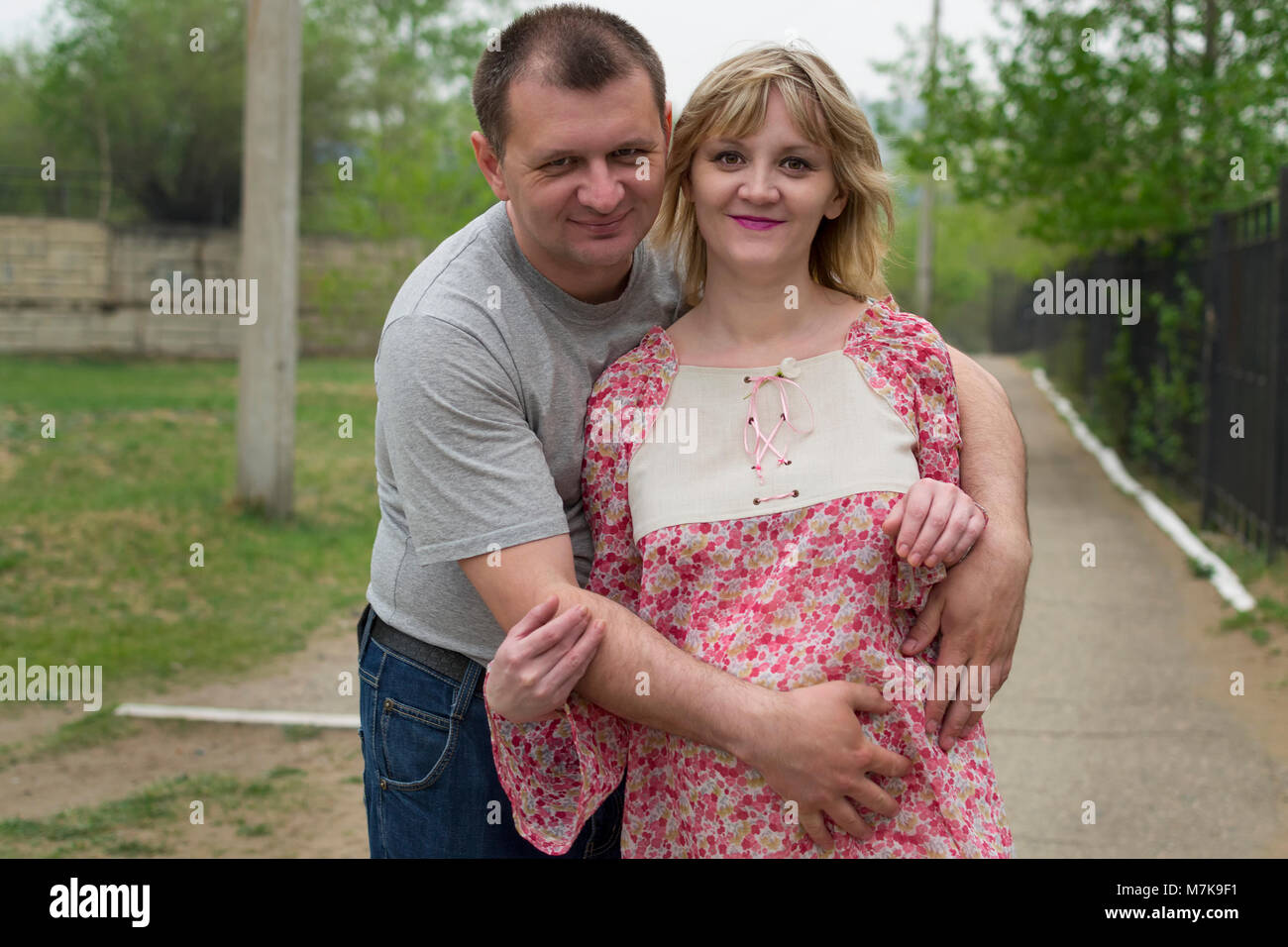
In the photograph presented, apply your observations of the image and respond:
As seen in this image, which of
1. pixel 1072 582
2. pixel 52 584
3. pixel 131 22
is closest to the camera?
pixel 52 584

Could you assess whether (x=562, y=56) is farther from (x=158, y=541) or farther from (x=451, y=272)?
(x=158, y=541)

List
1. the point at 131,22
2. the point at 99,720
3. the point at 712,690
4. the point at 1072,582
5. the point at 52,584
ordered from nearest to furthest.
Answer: the point at 712,690 → the point at 99,720 → the point at 52,584 → the point at 1072,582 → the point at 131,22

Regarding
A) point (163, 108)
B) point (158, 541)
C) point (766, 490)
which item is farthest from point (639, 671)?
point (163, 108)

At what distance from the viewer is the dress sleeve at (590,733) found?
2.60 m

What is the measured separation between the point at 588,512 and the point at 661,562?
238mm

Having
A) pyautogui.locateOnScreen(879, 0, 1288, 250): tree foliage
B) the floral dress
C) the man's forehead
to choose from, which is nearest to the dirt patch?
the floral dress

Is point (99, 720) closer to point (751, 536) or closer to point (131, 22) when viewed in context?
point (751, 536)

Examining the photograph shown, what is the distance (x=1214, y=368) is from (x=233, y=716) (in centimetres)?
779

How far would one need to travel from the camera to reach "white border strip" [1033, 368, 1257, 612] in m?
8.39

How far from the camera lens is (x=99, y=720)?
647 centimetres

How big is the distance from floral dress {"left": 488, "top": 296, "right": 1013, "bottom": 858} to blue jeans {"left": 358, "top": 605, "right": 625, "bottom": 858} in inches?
6.9

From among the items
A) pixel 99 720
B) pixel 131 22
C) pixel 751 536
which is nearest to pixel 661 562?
pixel 751 536

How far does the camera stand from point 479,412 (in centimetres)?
248

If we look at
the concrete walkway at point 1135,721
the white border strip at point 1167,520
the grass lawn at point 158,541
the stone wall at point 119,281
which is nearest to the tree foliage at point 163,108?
the stone wall at point 119,281
